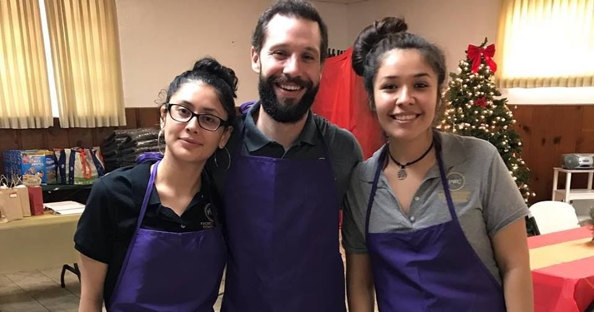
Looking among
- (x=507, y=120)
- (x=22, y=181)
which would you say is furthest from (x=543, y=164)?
(x=22, y=181)

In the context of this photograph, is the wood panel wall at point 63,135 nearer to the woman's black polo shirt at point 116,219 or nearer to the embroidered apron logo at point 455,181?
the woman's black polo shirt at point 116,219

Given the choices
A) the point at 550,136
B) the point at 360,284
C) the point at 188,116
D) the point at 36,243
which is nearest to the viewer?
the point at 188,116

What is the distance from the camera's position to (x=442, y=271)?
1.17 meters

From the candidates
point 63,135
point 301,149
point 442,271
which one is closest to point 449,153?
point 442,271

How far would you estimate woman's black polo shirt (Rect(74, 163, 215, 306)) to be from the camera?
1191 millimetres

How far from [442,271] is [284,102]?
632mm

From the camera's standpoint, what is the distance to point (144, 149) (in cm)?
406

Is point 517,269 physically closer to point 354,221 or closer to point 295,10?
point 354,221

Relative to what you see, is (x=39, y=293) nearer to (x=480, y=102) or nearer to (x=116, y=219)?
(x=116, y=219)

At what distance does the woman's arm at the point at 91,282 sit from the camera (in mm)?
1214

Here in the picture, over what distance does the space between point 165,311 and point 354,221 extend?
58 cm

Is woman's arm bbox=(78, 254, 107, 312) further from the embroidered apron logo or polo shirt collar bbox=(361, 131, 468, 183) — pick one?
the embroidered apron logo

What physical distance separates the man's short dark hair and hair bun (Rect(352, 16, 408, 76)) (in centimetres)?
11

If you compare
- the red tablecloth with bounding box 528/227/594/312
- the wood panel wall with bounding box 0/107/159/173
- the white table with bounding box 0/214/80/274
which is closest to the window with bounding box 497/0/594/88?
the red tablecloth with bounding box 528/227/594/312
